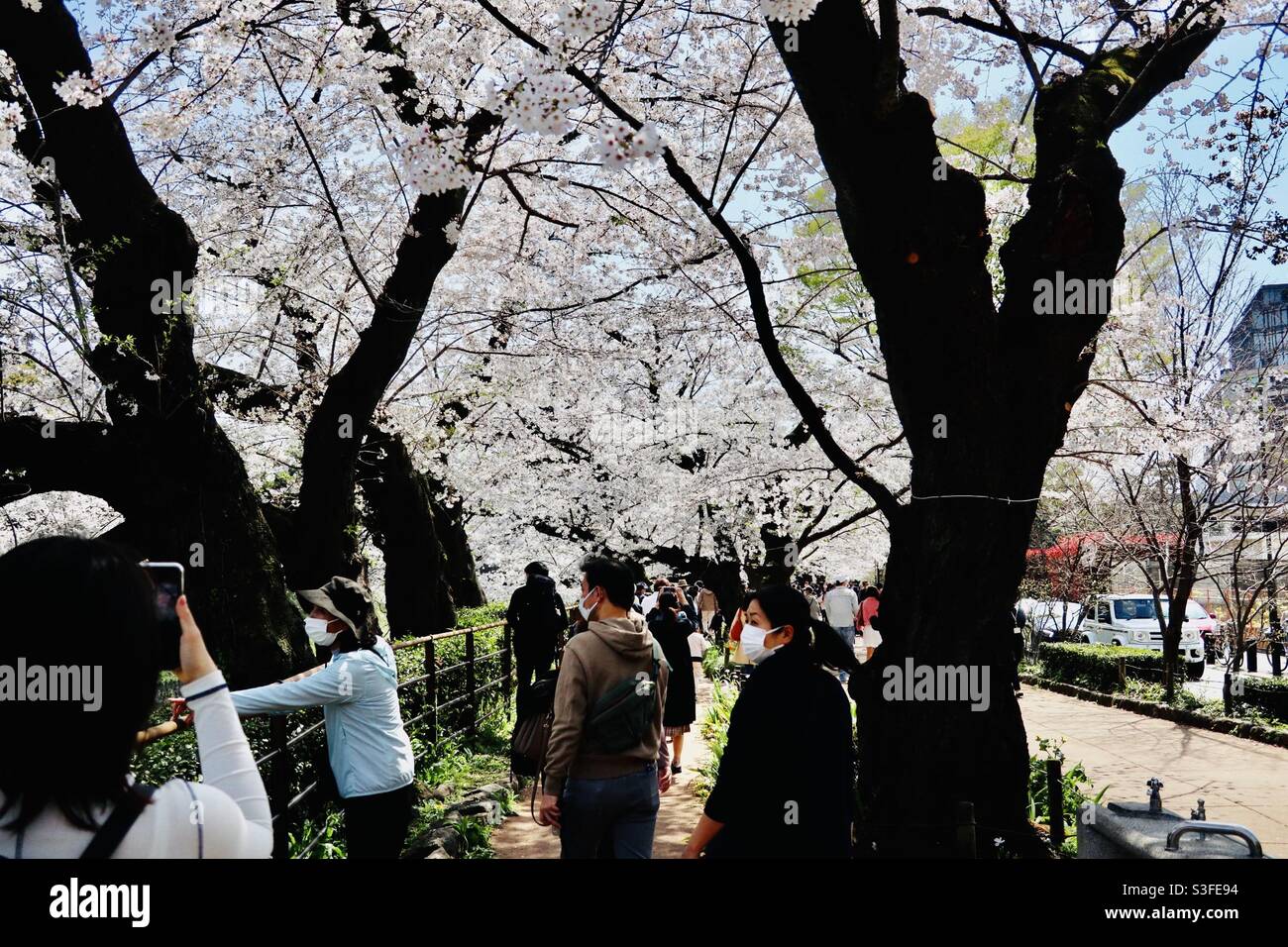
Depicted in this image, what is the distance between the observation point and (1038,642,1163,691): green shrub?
55.0 ft

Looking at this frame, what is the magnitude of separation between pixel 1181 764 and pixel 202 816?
11.5 metres

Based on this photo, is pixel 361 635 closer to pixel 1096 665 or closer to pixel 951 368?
pixel 951 368

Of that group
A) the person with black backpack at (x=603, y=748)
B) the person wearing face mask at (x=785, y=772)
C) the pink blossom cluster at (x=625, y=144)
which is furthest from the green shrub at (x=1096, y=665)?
the person wearing face mask at (x=785, y=772)

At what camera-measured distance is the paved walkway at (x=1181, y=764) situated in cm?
834

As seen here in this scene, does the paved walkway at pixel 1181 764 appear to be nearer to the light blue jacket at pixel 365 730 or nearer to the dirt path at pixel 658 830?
the dirt path at pixel 658 830

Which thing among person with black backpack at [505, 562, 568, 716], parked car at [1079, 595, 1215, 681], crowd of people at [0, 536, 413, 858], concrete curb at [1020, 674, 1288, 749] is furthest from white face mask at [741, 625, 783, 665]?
parked car at [1079, 595, 1215, 681]

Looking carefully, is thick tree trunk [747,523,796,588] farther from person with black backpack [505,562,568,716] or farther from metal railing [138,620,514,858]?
person with black backpack [505,562,568,716]

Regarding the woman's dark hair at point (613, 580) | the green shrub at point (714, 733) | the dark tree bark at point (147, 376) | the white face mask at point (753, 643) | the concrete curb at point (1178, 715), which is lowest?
the concrete curb at point (1178, 715)

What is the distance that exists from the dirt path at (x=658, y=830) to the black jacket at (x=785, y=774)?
2.52 meters

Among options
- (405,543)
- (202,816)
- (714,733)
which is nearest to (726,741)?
(202,816)

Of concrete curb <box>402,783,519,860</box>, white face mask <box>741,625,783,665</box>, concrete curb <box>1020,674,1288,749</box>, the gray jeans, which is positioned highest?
white face mask <box>741,625,783,665</box>

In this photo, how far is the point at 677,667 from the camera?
29.1 ft

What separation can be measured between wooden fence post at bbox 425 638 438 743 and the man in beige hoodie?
4937 millimetres

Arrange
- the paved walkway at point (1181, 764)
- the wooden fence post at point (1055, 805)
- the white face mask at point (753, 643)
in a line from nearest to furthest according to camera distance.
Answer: the white face mask at point (753, 643) → the wooden fence post at point (1055, 805) → the paved walkway at point (1181, 764)
